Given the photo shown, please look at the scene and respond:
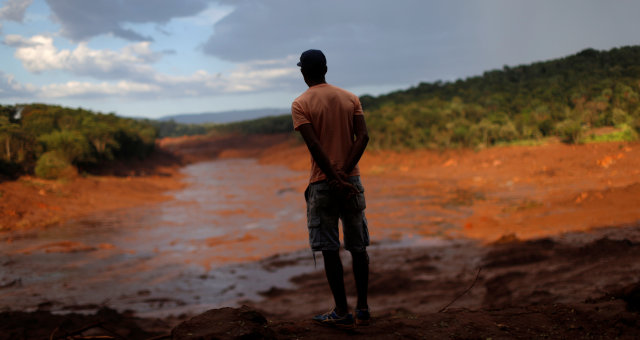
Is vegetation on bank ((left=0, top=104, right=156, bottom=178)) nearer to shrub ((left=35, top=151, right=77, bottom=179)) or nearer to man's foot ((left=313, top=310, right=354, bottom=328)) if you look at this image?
shrub ((left=35, top=151, right=77, bottom=179))

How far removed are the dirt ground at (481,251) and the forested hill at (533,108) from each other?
1925mm

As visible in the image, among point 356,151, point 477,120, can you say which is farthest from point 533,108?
point 356,151

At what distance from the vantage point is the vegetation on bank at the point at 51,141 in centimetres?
1959

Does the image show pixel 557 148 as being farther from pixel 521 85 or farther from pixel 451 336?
pixel 451 336

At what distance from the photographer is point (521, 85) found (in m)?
35.9

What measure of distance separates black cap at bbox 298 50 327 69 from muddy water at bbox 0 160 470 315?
11.4 ft

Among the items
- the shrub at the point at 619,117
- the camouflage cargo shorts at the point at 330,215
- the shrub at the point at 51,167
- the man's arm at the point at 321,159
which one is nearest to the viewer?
the man's arm at the point at 321,159

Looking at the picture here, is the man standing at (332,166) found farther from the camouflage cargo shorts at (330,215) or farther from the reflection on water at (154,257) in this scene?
the reflection on water at (154,257)

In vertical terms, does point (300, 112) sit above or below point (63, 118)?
below

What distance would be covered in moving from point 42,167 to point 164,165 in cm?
2144

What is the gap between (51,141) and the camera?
22.9 metres

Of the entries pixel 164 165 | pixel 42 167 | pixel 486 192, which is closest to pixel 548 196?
pixel 486 192

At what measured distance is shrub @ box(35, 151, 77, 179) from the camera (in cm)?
2095

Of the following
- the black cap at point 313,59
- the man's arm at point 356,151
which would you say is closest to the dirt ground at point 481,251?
the man's arm at point 356,151
